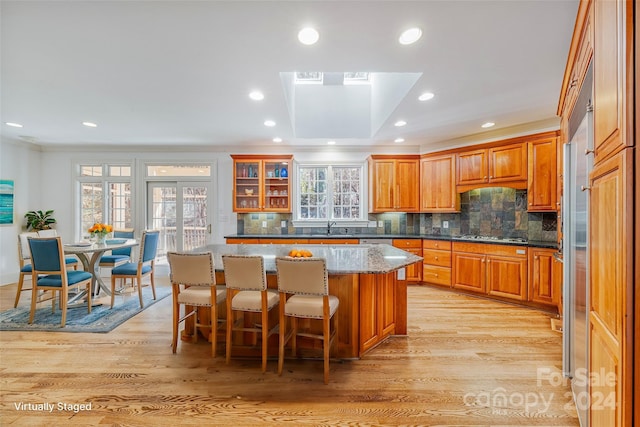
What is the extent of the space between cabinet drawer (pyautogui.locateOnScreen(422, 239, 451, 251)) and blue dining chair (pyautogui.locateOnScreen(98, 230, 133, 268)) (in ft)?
16.4

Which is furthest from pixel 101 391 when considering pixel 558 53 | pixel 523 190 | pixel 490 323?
pixel 523 190

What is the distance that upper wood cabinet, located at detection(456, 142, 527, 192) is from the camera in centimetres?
399

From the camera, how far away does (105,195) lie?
5391 millimetres

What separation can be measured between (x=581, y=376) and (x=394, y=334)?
58.9 inches

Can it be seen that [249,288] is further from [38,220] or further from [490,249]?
[38,220]

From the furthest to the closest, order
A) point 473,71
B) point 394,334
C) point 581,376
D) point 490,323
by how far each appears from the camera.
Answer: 1. point 490,323
2. point 394,334
3. point 473,71
4. point 581,376

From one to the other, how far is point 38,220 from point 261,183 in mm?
4207

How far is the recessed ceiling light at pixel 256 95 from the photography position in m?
2.92

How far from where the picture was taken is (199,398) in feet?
6.31

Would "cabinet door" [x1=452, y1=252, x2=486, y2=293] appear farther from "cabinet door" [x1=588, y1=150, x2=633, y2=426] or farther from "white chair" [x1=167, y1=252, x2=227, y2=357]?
"white chair" [x1=167, y1=252, x2=227, y2=357]

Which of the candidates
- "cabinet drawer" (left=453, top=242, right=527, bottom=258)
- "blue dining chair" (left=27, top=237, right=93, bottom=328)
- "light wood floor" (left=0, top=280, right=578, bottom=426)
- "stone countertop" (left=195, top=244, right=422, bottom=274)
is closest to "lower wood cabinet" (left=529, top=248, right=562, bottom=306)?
"cabinet drawer" (left=453, top=242, right=527, bottom=258)

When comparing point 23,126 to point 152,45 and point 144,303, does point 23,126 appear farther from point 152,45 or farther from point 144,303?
point 152,45

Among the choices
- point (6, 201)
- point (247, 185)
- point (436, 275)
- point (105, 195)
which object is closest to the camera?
point (436, 275)

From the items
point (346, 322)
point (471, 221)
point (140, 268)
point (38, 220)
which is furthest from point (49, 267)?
point (471, 221)
